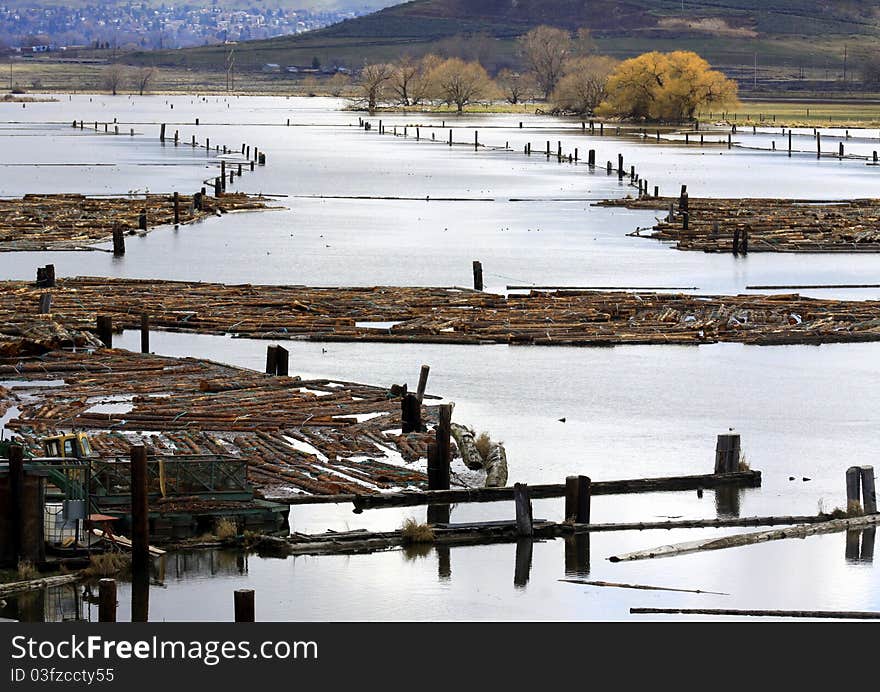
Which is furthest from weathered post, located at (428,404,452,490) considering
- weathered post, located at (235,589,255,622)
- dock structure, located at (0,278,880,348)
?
dock structure, located at (0,278,880,348)

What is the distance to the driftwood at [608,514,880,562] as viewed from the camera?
84.3ft

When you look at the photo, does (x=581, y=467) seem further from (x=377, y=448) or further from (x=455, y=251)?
(x=455, y=251)

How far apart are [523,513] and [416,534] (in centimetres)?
159

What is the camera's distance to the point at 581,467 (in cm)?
3133

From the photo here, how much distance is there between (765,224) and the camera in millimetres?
73938

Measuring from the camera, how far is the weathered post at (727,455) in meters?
30.0

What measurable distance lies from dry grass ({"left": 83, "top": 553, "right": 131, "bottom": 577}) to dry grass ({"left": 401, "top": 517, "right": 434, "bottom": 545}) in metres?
4.05

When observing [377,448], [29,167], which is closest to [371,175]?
[29,167]

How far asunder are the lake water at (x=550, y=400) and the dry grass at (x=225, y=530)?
379 millimetres

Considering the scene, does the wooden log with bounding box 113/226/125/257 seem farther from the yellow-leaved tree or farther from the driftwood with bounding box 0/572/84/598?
the yellow-leaved tree

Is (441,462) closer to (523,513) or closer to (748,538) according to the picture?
(523,513)

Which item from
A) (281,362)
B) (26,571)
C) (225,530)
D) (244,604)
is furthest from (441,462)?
(281,362)

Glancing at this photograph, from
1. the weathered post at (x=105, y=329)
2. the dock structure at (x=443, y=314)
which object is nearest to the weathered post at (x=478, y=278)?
the dock structure at (x=443, y=314)
